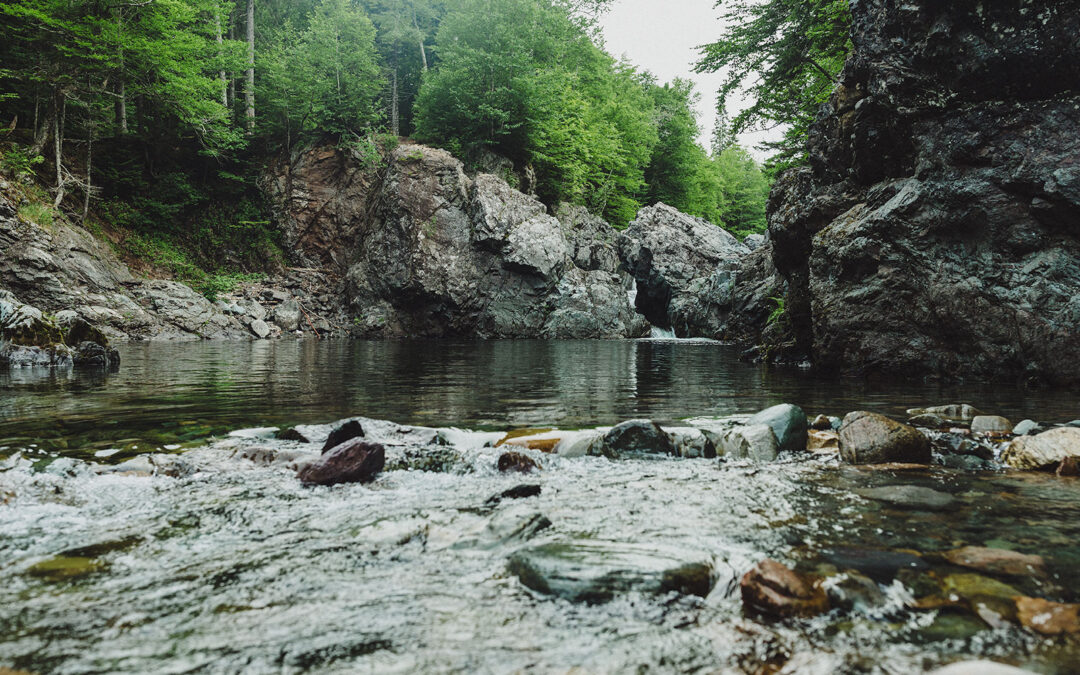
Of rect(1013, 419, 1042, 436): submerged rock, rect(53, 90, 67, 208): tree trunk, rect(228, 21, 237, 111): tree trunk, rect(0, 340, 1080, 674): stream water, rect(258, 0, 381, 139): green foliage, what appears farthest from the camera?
rect(228, 21, 237, 111): tree trunk

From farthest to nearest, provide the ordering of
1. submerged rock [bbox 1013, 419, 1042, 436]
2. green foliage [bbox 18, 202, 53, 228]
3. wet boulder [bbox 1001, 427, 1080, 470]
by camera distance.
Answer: green foliage [bbox 18, 202, 53, 228] → submerged rock [bbox 1013, 419, 1042, 436] → wet boulder [bbox 1001, 427, 1080, 470]

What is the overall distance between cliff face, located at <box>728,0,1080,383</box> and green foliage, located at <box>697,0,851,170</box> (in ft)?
11.6

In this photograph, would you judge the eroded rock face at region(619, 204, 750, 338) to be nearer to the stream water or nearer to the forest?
the forest

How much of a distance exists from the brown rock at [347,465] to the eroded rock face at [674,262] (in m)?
25.2

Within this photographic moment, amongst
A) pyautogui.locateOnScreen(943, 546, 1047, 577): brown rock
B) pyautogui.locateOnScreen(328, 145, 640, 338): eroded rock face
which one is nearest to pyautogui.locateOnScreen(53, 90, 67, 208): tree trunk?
pyautogui.locateOnScreen(328, 145, 640, 338): eroded rock face

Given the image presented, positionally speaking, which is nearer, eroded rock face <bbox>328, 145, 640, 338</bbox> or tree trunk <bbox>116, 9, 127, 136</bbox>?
tree trunk <bbox>116, 9, 127, 136</bbox>

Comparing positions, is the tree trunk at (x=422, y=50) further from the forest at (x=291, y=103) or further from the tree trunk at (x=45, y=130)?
the tree trunk at (x=45, y=130)

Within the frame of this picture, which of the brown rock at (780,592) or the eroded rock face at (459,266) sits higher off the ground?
the eroded rock face at (459,266)

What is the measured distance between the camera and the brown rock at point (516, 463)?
4691 mm

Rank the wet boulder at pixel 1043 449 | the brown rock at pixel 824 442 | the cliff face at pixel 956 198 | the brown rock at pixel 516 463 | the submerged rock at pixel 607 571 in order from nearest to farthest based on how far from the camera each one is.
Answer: the submerged rock at pixel 607 571 → the wet boulder at pixel 1043 449 → the brown rock at pixel 516 463 → the brown rock at pixel 824 442 → the cliff face at pixel 956 198

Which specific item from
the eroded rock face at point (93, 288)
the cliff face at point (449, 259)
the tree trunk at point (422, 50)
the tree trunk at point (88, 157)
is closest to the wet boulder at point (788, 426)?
the eroded rock face at point (93, 288)

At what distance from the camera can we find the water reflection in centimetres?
616

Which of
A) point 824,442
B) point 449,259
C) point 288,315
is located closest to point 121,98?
point 288,315

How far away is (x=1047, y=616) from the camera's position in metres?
2.04
